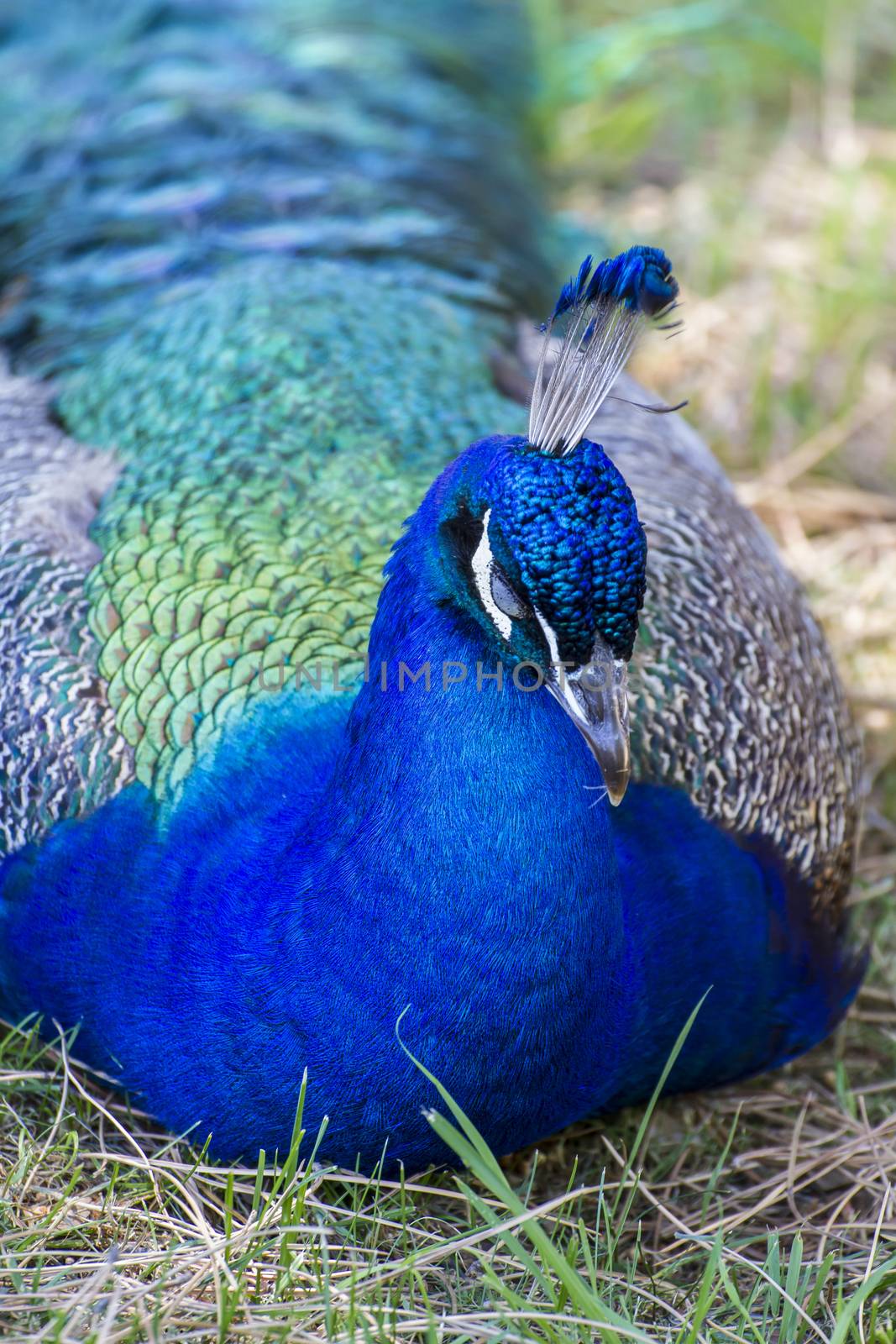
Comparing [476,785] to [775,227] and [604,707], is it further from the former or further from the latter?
[775,227]

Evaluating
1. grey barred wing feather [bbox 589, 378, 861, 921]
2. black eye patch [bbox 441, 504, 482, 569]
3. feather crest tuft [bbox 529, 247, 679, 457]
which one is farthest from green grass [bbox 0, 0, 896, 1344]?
feather crest tuft [bbox 529, 247, 679, 457]

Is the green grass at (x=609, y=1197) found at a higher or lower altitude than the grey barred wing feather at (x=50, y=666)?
lower

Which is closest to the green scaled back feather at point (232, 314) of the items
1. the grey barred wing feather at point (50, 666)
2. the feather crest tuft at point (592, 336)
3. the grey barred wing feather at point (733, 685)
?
the grey barred wing feather at point (50, 666)

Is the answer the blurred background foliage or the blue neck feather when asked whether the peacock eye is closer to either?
the blue neck feather

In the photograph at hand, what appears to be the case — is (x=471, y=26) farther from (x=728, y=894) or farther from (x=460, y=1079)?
(x=460, y=1079)

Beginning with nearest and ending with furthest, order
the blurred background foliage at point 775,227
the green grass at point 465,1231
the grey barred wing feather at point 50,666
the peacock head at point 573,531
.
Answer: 1. the peacock head at point 573,531
2. the green grass at point 465,1231
3. the grey barred wing feather at point 50,666
4. the blurred background foliage at point 775,227

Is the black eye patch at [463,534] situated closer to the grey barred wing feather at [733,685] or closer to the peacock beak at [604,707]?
the peacock beak at [604,707]

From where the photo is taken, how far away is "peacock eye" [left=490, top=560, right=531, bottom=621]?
5.22ft

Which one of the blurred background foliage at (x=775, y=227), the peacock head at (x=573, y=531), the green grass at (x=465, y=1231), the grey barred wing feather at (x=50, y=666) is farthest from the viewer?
the blurred background foliage at (x=775, y=227)

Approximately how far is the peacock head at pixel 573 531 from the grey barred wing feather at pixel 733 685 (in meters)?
0.40

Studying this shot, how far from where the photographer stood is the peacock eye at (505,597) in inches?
62.6

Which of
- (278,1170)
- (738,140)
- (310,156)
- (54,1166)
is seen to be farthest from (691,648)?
(738,140)

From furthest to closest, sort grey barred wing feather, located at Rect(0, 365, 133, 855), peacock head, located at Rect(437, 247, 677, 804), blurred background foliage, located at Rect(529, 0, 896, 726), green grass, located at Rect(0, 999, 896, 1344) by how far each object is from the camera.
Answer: blurred background foliage, located at Rect(529, 0, 896, 726)
grey barred wing feather, located at Rect(0, 365, 133, 855)
green grass, located at Rect(0, 999, 896, 1344)
peacock head, located at Rect(437, 247, 677, 804)

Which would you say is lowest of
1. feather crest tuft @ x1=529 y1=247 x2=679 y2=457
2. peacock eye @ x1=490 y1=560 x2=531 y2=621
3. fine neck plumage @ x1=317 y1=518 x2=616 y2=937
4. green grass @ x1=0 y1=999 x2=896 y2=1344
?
green grass @ x1=0 y1=999 x2=896 y2=1344
